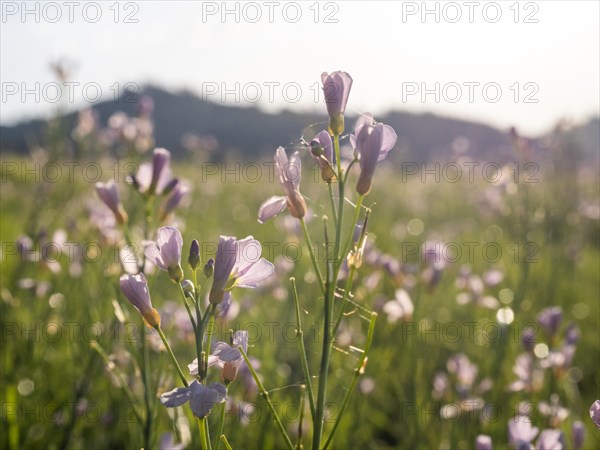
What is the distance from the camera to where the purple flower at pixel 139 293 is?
0.97m

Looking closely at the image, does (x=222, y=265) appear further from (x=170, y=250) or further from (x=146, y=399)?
(x=146, y=399)

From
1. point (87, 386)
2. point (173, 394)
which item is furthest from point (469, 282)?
point (173, 394)

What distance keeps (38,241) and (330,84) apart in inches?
80.1

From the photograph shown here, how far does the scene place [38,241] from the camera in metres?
2.64

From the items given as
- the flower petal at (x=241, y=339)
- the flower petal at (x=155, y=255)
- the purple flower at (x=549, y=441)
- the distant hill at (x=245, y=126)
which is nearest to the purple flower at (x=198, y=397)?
the flower petal at (x=241, y=339)

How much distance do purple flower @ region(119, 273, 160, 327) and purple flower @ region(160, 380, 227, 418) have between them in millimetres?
Answer: 175

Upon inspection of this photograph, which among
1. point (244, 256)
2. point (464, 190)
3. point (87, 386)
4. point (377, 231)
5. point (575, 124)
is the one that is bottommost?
point (464, 190)

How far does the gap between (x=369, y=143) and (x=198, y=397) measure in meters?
0.46

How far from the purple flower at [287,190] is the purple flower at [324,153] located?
1.5 inches

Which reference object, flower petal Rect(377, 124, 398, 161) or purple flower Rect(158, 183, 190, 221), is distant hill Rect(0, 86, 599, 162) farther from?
flower petal Rect(377, 124, 398, 161)

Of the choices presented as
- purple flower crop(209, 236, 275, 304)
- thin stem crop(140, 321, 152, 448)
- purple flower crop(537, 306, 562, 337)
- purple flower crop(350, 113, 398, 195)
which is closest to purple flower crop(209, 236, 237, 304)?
purple flower crop(209, 236, 275, 304)

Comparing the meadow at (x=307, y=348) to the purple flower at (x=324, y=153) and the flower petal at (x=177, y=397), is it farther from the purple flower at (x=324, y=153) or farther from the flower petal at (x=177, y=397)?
the flower petal at (x=177, y=397)

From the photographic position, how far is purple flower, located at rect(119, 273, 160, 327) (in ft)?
3.18

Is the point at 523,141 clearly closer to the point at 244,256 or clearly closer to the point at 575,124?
the point at 575,124
